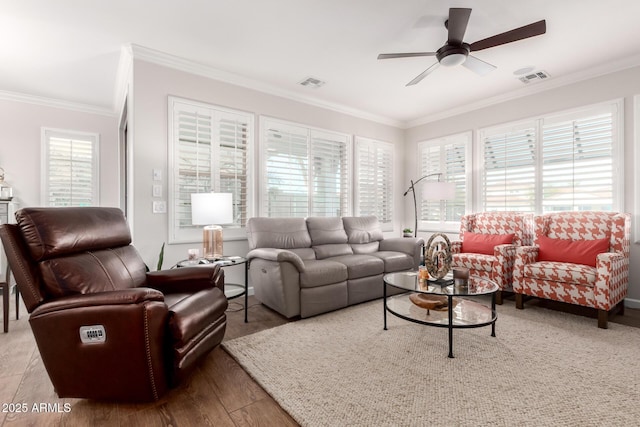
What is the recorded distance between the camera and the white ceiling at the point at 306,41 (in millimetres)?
2539

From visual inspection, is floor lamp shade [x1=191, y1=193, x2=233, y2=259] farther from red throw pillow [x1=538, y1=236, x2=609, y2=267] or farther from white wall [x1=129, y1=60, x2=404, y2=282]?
red throw pillow [x1=538, y1=236, x2=609, y2=267]

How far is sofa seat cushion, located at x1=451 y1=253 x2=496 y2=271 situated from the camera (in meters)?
3.60

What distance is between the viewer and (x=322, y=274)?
10.1 feet

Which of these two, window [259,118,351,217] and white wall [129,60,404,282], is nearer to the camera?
white wall [129,60,404,282]

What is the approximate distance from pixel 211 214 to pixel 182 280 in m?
0.82

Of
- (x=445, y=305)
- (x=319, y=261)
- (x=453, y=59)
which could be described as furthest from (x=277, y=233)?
(x=453, y=59)

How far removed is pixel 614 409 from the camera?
63.6 inches

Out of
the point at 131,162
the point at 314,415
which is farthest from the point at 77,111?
the point at 314,415

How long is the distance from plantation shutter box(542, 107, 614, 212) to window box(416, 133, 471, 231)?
1045 millimetres

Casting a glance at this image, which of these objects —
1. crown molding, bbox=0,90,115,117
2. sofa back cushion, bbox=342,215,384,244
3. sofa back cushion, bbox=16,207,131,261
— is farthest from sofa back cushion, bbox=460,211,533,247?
crown molding, bbox=0,90,115,117

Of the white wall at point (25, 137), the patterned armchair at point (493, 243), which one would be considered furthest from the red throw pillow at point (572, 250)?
the white wall at point (25, 137)

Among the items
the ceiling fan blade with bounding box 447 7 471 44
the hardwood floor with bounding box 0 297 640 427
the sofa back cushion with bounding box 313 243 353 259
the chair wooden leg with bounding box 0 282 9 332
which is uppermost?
the ceiling fan blade with bounding box 447 7 471 44

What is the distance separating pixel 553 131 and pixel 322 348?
3.98 metres

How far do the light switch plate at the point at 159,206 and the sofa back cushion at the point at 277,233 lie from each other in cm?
90
